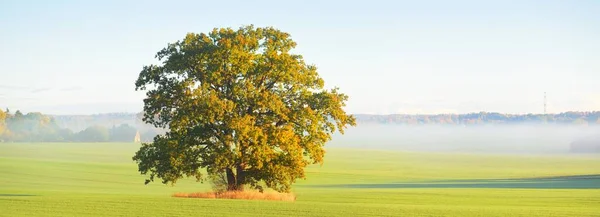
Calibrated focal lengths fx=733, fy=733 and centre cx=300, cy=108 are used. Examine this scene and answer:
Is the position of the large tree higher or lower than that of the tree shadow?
higher

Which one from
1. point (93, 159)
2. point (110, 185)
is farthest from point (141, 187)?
point (93, 159)

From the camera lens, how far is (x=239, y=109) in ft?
124

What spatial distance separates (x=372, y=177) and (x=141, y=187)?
98.7 ft

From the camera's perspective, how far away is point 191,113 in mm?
36656

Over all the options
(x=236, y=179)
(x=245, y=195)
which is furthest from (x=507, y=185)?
(x=245, y=195)

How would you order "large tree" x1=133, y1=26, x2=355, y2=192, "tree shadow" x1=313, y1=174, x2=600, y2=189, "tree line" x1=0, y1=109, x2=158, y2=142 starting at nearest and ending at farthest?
"large tree" x1=133, y1=26, x2=355, y2=192 → "tree shadow" x1=313, y1=174, x2=600, y2=189 → "tree line" x1=0, y1=109, x2=158, y2=142

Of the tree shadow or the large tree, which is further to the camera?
the tree shadow

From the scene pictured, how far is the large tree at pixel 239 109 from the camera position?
36875mm

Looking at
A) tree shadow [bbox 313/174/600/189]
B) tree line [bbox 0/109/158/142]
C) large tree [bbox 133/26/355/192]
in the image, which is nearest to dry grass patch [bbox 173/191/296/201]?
large tree [bbox 133/26/355/192]

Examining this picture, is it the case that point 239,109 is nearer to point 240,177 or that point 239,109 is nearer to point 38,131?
point 240,177

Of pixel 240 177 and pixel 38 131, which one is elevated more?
pixel 38 131

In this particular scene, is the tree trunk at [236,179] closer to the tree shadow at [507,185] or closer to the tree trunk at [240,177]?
the tree trunk at [240,177]

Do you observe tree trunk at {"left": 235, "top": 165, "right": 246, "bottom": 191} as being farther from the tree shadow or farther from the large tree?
the tree shadow

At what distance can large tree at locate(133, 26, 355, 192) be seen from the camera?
36.9 meters
